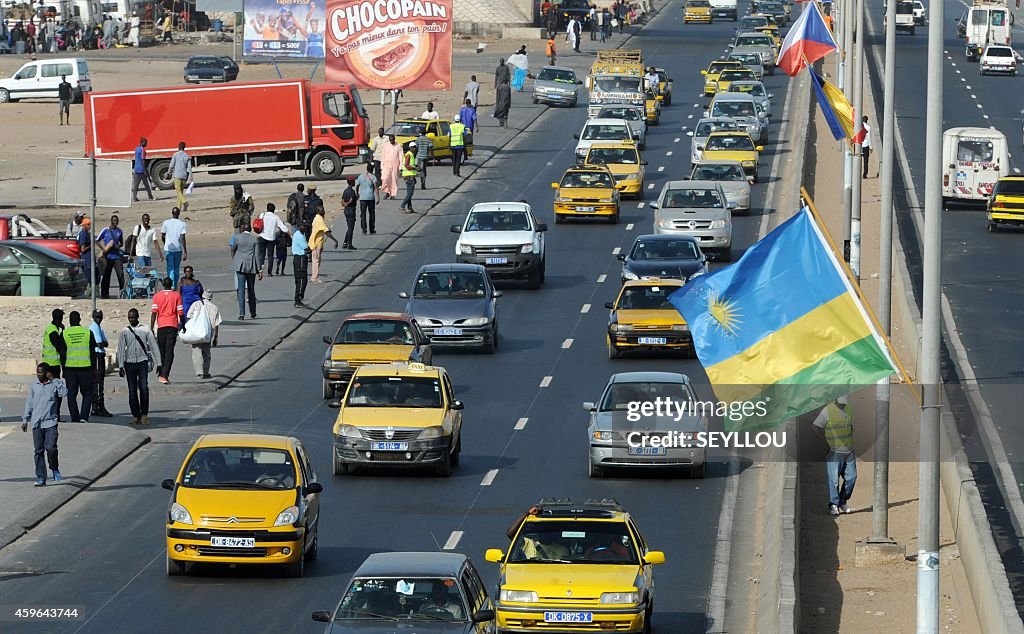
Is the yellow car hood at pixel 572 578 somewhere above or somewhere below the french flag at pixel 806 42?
below

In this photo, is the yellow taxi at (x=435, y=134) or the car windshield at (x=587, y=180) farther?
the yellow taxi at (x=435, y=134)

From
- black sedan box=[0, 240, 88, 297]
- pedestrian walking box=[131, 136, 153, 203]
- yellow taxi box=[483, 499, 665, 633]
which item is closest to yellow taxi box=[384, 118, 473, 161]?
pedestrian walking box=[131, 136, 153, 203]

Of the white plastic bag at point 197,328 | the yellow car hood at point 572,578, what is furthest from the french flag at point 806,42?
the yellow car hood at point 572,578

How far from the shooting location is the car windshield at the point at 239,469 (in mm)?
20359

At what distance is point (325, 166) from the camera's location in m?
58.5

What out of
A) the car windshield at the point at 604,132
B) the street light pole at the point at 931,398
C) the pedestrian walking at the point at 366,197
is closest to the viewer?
the street light pole at the point at 931,398

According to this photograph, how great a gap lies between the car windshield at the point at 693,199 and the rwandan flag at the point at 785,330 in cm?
2804

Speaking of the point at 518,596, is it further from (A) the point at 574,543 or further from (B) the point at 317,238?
(B) the point at 317,238

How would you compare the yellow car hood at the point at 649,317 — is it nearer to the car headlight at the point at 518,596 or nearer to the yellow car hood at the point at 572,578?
the yellow car hood at the point at 572,578

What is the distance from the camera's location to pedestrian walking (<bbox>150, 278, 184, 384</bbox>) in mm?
30344

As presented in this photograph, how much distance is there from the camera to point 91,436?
1072 inches

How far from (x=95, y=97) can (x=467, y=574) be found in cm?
4304

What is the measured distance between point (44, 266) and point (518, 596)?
22884 mm

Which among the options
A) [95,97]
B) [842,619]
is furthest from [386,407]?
[95,97]
